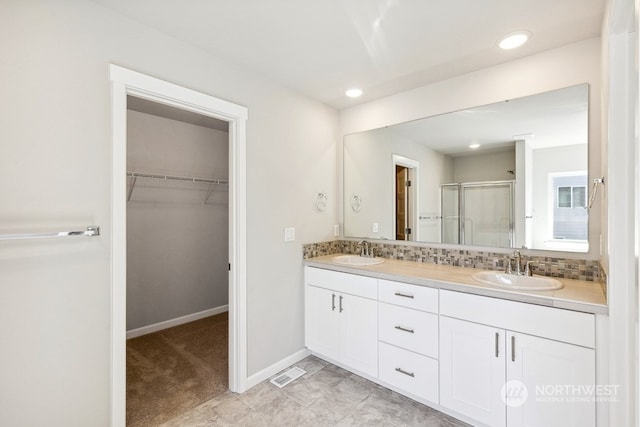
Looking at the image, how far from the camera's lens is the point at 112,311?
1631 mm

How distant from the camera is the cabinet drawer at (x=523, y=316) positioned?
147 centimetres

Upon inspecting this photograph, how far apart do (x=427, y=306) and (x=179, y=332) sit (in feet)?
8.94

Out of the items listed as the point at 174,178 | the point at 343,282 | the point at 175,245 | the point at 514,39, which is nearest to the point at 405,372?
the point at 343,282

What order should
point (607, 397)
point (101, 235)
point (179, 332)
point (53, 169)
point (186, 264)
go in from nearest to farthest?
point (607, 397) → point (53, 169) → point (101, 235) → point (179, 332) → point (186, 264)

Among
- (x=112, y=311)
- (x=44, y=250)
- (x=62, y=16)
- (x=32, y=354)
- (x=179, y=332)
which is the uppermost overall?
(x=62, y=16)

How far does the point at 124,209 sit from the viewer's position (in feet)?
5.47

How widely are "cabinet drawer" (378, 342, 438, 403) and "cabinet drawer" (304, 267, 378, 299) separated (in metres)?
0.39

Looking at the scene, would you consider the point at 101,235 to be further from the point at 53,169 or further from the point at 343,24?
the point at 343,24

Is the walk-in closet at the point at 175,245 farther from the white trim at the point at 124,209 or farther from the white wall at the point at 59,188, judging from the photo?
the white wall at the point at 59,188

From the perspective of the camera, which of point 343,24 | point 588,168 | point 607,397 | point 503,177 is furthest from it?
point 503,177

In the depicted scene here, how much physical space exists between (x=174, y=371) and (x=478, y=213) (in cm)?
278

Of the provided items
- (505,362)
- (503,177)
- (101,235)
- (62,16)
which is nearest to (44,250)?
(101,235)

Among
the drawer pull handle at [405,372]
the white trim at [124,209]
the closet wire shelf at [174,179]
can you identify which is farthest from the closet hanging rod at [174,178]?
the drawer pull handle at [405,372]

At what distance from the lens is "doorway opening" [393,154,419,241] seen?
2705 millimetres
